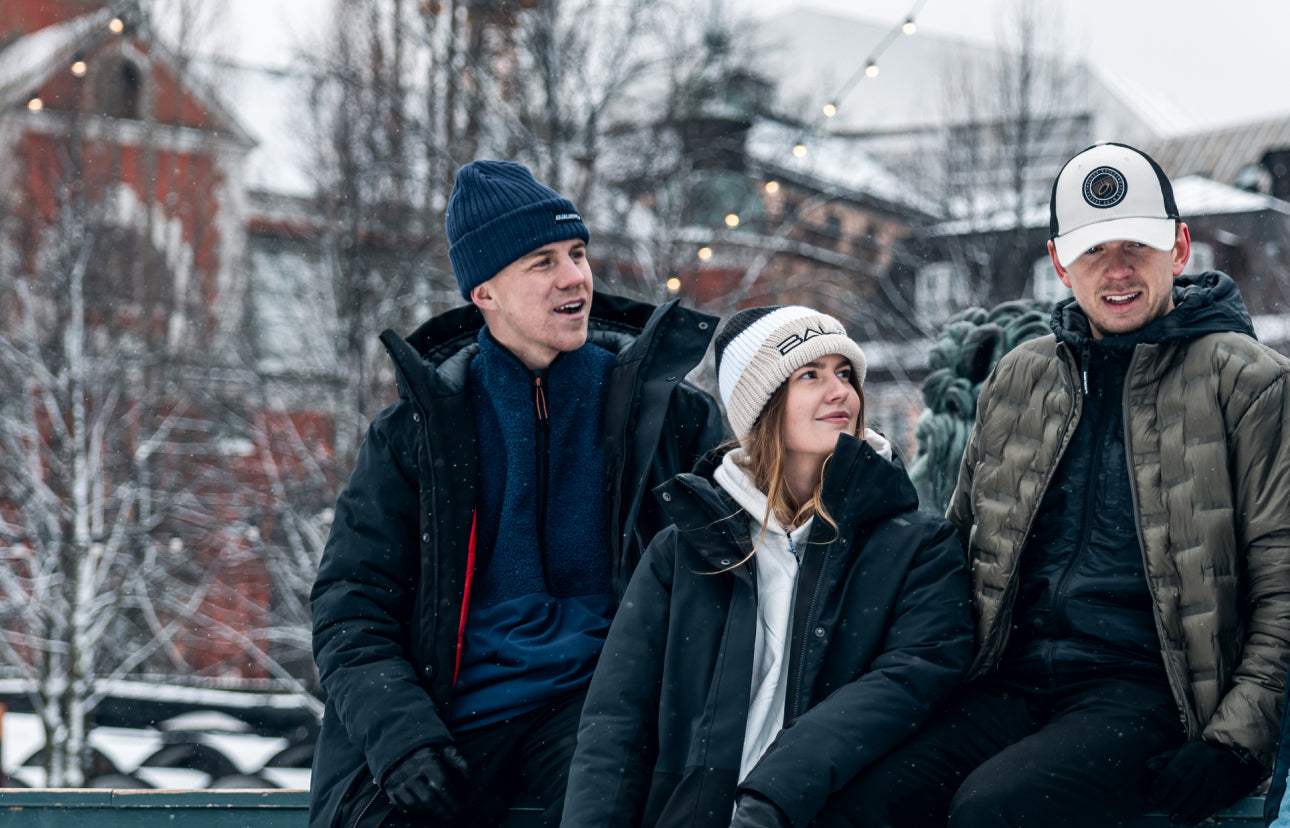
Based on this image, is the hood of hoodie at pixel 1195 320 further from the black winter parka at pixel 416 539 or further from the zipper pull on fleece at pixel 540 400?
the zipper pull on fleece at pixel 540 400

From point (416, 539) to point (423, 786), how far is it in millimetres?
651

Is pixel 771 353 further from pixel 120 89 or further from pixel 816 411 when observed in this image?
pixel 120 89

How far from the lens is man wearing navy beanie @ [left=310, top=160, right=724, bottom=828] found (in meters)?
3.08

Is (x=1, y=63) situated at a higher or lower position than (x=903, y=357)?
higher

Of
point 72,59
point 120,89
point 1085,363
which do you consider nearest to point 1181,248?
point 1085,363

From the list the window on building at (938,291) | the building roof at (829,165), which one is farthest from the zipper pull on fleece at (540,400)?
the window on building at (938,291)

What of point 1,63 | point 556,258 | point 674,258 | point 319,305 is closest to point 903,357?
point 674,258

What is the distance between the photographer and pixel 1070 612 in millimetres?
2887

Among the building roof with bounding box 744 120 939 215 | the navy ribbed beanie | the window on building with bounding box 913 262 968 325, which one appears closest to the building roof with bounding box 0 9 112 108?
the building roof with bounding box 744 120 939 215

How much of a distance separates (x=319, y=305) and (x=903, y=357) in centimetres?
869

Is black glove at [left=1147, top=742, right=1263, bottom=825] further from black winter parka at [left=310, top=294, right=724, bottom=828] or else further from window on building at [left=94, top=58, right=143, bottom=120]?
window on building at [left=94, top=58, right=143, bottom=120]

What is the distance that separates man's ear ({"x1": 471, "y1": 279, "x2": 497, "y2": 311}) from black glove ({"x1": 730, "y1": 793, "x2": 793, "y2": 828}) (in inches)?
62.3

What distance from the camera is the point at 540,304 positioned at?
11.4 feet

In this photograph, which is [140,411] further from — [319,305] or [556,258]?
[556,258]
